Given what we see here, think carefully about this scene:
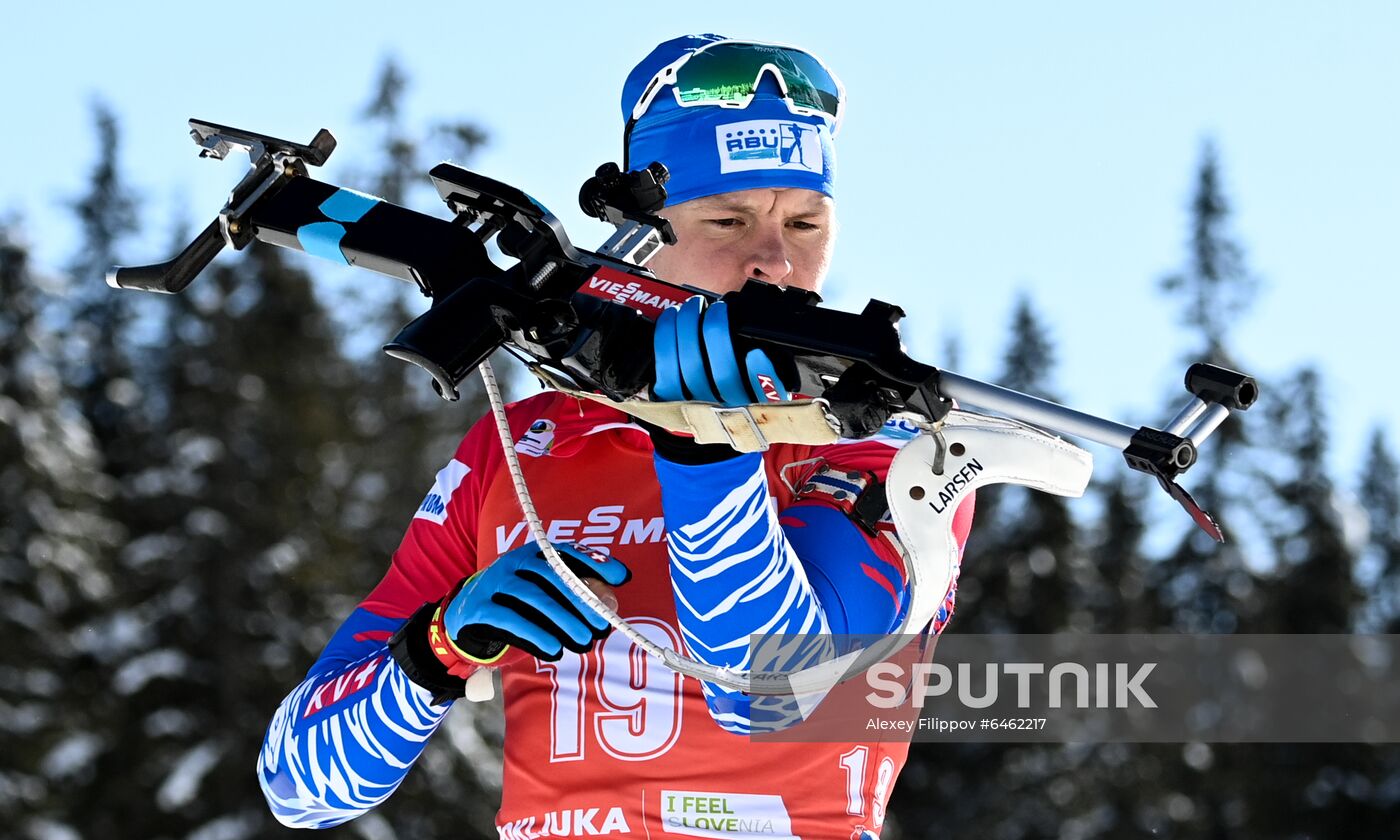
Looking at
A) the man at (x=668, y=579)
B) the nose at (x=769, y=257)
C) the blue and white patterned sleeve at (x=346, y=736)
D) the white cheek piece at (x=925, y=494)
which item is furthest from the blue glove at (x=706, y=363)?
the blue and white patterned sleeve at (x=346, y=736)

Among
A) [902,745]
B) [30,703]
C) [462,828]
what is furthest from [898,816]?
[902,745]

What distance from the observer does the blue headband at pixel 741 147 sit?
4035 millimetres

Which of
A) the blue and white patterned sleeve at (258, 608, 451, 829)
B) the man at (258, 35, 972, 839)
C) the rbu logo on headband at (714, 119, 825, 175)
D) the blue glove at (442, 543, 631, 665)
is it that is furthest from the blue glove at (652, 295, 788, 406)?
the rbu logo on headband at (714, 119, 825, 175)

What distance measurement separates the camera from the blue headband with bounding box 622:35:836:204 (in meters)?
4.04

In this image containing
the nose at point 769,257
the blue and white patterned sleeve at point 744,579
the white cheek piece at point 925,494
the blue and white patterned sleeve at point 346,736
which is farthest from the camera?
the nose at point 769,257

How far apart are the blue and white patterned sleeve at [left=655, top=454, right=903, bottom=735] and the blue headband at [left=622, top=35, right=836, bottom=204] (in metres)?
0.94

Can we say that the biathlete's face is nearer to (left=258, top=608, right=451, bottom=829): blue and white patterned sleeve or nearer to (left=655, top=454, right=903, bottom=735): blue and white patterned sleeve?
(left=655, top=454, right=903, bottom=735): blue and white patterned sleeve

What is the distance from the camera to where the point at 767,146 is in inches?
161

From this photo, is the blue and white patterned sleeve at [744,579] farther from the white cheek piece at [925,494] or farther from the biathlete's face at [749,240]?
the biathlete's face at [749,240]

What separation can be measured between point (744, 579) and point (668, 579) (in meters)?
0.56

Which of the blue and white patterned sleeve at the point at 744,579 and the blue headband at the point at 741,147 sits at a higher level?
the blue headband at the point at 741,147

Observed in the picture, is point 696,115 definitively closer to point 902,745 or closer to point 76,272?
point 902,745

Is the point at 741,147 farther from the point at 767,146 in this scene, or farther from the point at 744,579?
the point at 744,579

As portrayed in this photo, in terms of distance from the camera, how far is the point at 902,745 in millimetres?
3887
